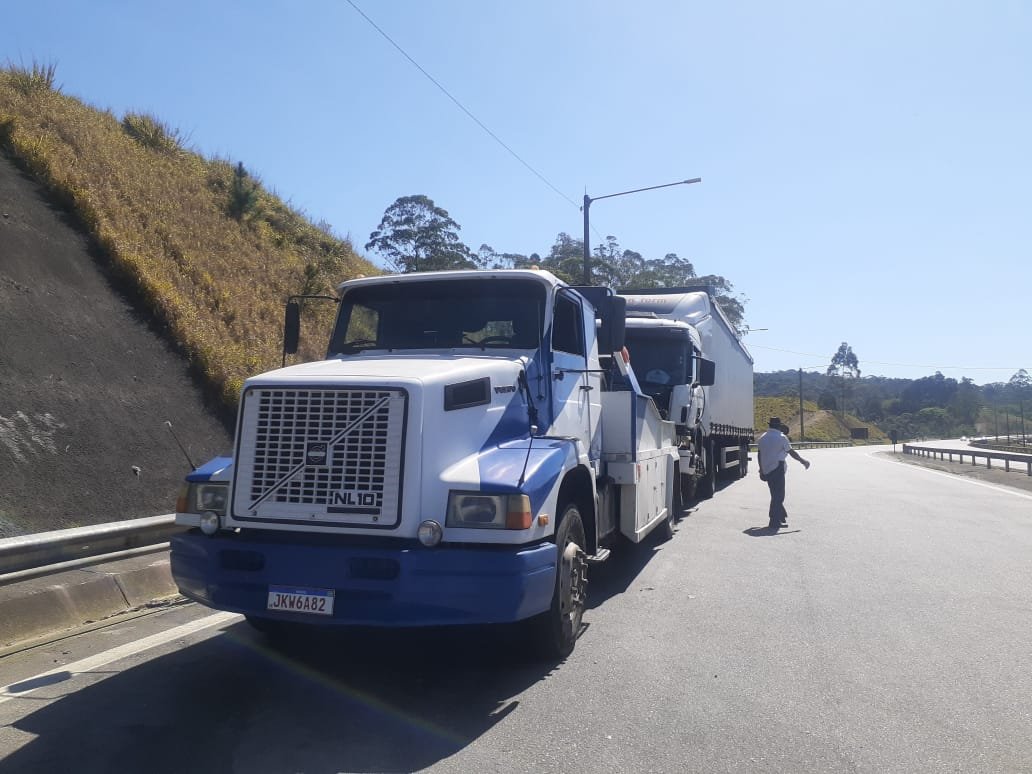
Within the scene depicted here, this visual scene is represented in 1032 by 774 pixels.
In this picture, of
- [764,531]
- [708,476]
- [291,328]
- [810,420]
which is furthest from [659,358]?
[810,420]

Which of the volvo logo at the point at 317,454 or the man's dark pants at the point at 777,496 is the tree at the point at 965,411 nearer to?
the man's dark pants at the point at 777,496

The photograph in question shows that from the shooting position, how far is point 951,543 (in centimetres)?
1158

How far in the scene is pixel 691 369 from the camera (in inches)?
583

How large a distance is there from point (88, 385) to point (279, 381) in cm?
772

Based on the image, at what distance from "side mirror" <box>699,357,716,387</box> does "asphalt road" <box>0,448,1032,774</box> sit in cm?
769

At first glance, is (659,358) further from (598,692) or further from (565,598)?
(598,692)

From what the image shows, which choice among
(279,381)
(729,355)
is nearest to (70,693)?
(279,381)

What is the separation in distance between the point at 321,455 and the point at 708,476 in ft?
44.6

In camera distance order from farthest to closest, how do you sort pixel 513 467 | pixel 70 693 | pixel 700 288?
pixel 700 288 < pixel 513 467 < pixel 70 693

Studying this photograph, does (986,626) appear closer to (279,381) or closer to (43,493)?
(279,381)

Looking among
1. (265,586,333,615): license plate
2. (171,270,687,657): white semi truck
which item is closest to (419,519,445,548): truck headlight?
(171,270,687,657): white semi truck

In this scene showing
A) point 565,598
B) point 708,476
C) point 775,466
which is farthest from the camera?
point 708,476

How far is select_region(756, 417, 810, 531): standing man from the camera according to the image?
12883 mm

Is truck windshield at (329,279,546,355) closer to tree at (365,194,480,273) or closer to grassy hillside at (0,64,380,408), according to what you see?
grassy hillside at (0,64,380,408)
